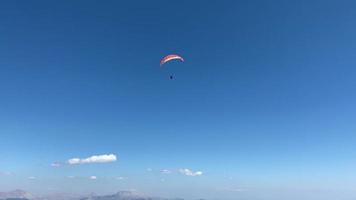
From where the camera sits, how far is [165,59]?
77562 millimetres

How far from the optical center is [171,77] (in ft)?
266

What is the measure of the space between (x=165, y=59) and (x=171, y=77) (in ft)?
18.6
